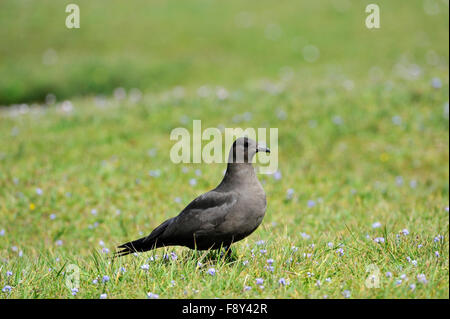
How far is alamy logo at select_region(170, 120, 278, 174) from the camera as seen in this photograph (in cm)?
877

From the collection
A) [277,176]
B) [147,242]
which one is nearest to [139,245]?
[147,242]

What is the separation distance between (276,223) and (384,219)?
143cm

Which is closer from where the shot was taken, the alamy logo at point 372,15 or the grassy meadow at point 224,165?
the grassy meadow at point 224,165

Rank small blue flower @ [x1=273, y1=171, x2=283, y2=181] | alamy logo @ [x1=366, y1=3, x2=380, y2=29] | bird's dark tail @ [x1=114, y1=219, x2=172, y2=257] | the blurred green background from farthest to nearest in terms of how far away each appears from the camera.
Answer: alamy logo @ [x1=366, y1=3, x2=380, y2=29] < the blurred green background < small blue flower @ [x1=273, y1=171, x2=283, y2=181] < bird's dark tail @ [x1=114, y1=219, x2=172, y2=257]

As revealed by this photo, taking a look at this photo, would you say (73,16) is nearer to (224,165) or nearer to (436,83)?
(224,165)

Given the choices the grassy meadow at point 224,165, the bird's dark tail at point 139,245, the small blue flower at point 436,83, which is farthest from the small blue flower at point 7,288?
the small blue flower at point 436,83

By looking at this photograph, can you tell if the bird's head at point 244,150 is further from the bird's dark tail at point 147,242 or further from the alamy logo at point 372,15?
the alamy logo at point 372,15

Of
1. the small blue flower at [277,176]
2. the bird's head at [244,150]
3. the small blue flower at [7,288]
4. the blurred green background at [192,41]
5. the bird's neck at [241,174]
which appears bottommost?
the small blue flower at [7,288]

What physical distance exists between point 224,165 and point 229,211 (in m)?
4.52

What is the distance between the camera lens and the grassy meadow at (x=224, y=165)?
4152mm

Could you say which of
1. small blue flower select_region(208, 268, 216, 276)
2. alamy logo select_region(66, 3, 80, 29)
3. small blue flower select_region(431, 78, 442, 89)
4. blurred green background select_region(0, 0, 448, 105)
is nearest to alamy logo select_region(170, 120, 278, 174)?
small blue flower select_region(431, 78, 442, 89)

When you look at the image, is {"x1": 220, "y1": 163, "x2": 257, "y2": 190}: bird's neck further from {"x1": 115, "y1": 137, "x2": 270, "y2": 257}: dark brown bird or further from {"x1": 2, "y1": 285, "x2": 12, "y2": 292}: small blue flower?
{"x1": 2, "y1": 285, "x2": 12, "y2": 292}: small blue flower

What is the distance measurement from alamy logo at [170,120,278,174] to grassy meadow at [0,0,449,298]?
21 centimetres

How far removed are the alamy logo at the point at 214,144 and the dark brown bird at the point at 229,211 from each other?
4.14 meters
